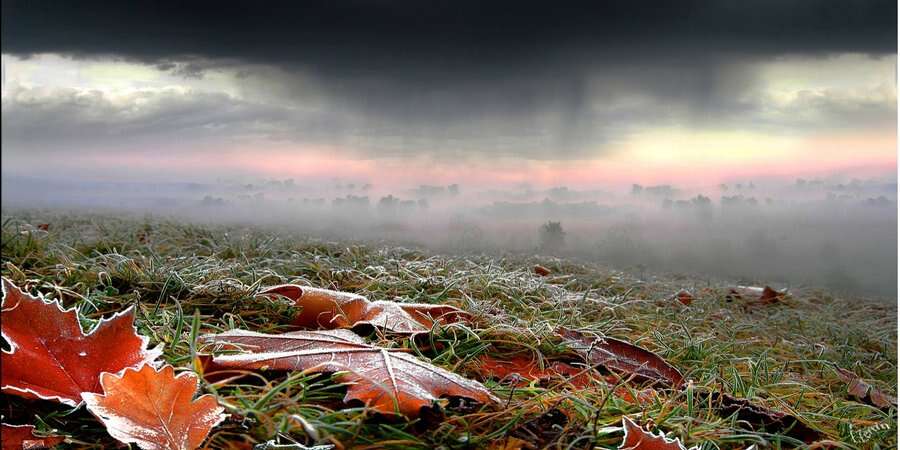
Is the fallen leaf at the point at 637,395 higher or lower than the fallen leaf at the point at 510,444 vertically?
lower

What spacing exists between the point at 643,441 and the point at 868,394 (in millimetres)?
1437

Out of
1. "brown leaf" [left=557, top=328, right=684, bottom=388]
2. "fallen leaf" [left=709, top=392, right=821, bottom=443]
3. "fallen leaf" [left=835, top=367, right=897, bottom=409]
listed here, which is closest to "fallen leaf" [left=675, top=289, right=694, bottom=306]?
"fallen leaf" [left=835, top=367, right=897, bottom=409]

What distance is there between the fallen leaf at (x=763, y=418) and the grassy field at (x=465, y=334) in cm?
2

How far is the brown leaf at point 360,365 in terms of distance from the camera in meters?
1.08

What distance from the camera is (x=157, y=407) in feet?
3.23

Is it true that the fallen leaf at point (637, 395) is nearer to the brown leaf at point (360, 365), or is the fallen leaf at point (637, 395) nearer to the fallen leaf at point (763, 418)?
the fallen leaf at point (763, 418)

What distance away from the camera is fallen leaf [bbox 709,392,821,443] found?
141cm

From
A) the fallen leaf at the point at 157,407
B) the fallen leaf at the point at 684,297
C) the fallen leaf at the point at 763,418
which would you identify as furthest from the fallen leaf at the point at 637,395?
the fallen leaf at the point at 684,297

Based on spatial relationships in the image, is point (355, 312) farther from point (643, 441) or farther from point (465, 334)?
point (643, 441)

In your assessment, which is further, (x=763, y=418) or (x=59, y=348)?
(x=763, y=418)

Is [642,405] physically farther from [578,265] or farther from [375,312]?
[578,265]

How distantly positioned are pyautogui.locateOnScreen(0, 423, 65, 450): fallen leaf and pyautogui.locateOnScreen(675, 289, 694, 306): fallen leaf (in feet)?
8.84

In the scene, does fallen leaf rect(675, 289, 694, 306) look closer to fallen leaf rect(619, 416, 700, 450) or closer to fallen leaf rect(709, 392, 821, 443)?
fallen leaf rect(709, 392, 821, 443)

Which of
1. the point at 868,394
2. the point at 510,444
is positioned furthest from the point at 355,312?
the point at 868,394
